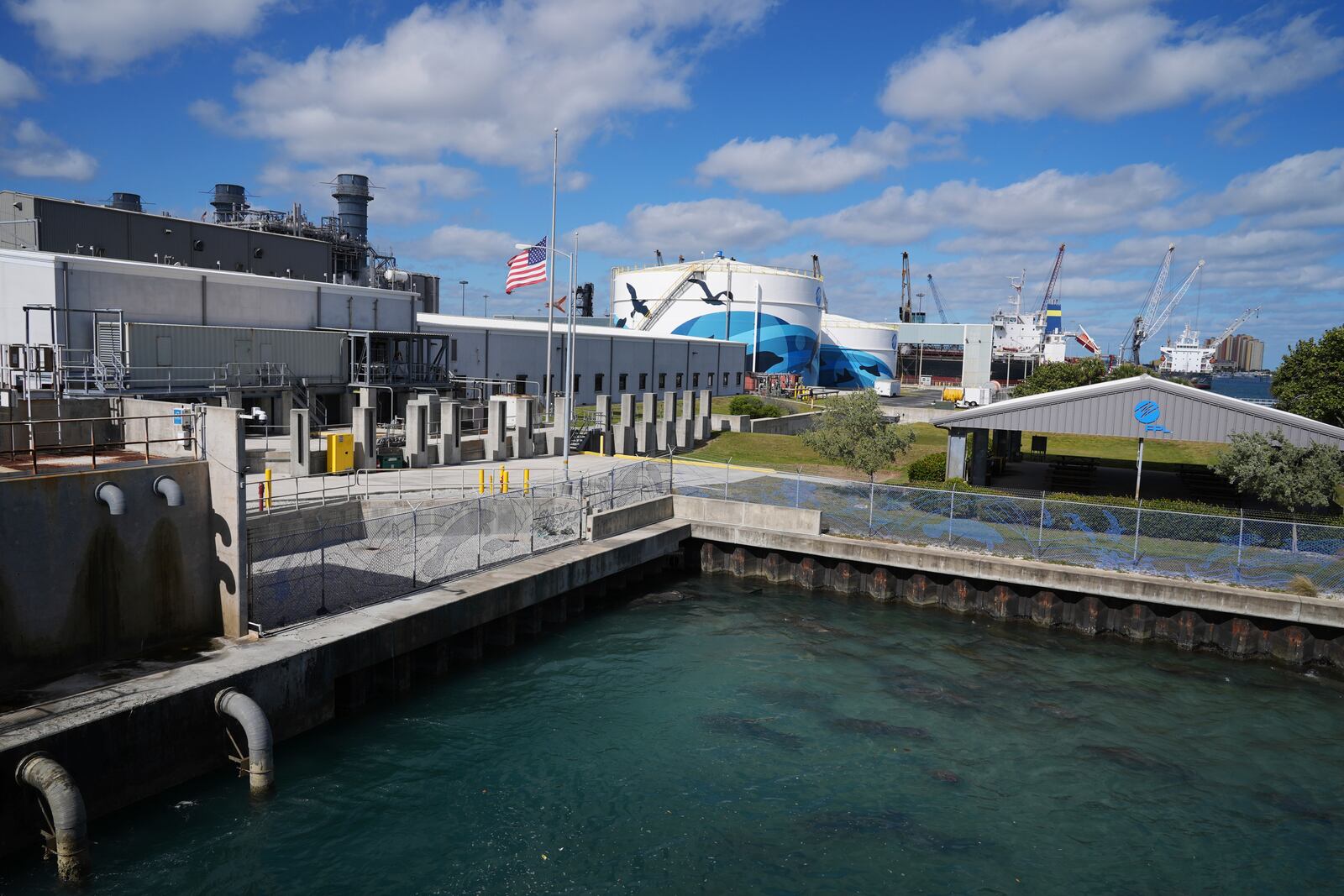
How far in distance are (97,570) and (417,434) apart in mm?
20033

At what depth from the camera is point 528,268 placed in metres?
36.6

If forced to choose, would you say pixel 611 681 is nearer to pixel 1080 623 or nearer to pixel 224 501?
pixel 224 501

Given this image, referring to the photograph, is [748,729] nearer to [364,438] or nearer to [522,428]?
[364,438]

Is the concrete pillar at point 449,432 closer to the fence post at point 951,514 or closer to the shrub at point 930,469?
the shrub at point 930,469

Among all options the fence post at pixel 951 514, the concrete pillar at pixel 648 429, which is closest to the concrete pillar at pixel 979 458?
the fence post at pixel 951 514

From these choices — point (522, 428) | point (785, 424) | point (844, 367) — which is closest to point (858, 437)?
point (522, 428)

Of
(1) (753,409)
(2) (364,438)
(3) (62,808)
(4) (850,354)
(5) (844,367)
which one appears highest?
(4) (850,354)

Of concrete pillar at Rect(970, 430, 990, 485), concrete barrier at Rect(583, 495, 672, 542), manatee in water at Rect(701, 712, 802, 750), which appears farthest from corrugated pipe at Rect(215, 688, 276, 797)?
concrete pillar at Rect(970, 430, 990, 485)

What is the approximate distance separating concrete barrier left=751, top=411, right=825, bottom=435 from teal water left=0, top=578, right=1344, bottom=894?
32409 millimetres

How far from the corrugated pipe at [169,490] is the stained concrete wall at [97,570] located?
0.55 feet

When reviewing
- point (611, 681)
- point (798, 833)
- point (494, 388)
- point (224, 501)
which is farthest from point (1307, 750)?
point (494, 388)

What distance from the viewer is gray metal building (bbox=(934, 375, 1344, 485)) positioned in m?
30.4

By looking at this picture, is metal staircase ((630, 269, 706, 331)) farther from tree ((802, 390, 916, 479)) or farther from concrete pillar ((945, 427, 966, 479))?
concrete pillar ((945, 427, 966, 479))

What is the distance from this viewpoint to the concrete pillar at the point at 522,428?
40250 millimetres
